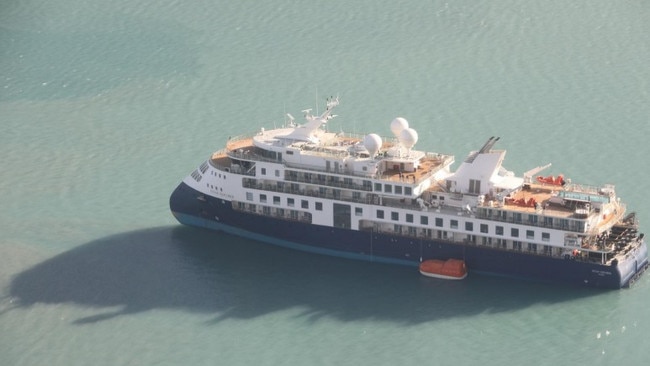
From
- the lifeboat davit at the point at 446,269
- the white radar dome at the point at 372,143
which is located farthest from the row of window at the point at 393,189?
the lifeboat davit at the point at 446,269

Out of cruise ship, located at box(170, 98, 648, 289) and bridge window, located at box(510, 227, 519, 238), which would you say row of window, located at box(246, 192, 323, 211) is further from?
bridge window, located at box(510, 227, 519, 238)

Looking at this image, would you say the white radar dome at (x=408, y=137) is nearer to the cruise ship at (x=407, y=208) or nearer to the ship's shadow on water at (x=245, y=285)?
A: the cruise ship at (x=407, y=208)

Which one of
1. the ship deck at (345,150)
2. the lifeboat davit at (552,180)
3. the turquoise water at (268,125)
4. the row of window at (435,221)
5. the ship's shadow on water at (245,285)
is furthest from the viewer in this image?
the lifeboat davit at (552,180)

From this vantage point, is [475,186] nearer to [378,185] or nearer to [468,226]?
[468,226]

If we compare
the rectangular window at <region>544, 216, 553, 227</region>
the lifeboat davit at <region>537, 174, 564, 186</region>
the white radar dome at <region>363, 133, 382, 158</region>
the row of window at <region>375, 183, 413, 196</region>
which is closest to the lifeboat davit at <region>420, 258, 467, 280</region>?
the row of window at <region>375, 183, 413, 196</region>

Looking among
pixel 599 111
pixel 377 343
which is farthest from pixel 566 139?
pixel 377 343

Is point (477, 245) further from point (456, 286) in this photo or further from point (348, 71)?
point (348, 71)
